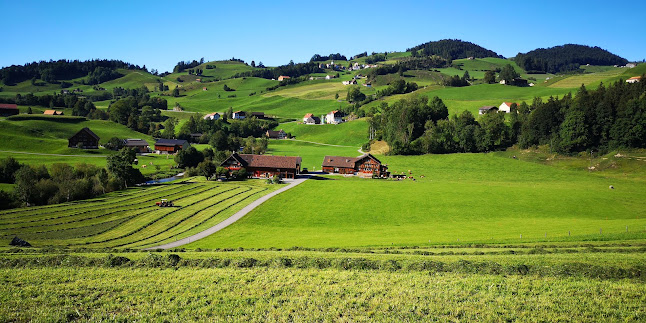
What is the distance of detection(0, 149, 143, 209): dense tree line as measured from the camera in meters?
59.6

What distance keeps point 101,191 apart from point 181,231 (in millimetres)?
34378

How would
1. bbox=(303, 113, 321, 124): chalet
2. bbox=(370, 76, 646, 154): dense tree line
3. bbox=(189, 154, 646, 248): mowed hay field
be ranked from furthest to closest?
bbox=(303, 113, 321, 124): chalet → bbox=(370, 76, 646, 154): dense tree line → bbox=(189, 154, 646, 248): mowed hay field

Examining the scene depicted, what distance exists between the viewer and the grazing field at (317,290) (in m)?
15.1

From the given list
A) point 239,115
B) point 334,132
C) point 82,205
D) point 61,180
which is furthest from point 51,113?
point 82,205

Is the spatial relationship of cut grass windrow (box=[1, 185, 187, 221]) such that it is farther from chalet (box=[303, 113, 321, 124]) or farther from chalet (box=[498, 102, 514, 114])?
chalet (box=[498, 102, 514, 114])

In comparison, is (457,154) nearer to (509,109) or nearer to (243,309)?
(509,109)

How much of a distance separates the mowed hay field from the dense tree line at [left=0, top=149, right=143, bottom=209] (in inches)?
1274

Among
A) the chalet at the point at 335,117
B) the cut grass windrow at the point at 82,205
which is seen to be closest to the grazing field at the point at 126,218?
the cut grass windrow at the point at 82,205

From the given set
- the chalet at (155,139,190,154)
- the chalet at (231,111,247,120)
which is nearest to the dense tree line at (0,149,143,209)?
the chalet at (155,139,190,154)

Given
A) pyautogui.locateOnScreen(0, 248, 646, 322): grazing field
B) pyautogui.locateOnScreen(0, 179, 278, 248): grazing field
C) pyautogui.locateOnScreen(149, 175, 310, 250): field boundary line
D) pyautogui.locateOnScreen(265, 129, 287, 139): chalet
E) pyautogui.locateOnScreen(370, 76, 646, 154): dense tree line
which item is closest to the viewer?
pyautogui.locateOnScreen(0, 248, 646, 322): grazing field

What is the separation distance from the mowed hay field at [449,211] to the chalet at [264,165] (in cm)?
1007

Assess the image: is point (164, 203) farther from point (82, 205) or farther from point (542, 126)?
point (542, 126)

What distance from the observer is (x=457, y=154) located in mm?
107062

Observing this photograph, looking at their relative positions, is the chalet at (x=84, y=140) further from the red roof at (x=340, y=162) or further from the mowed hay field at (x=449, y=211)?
the mowed hay field at (x=449, y=211)
